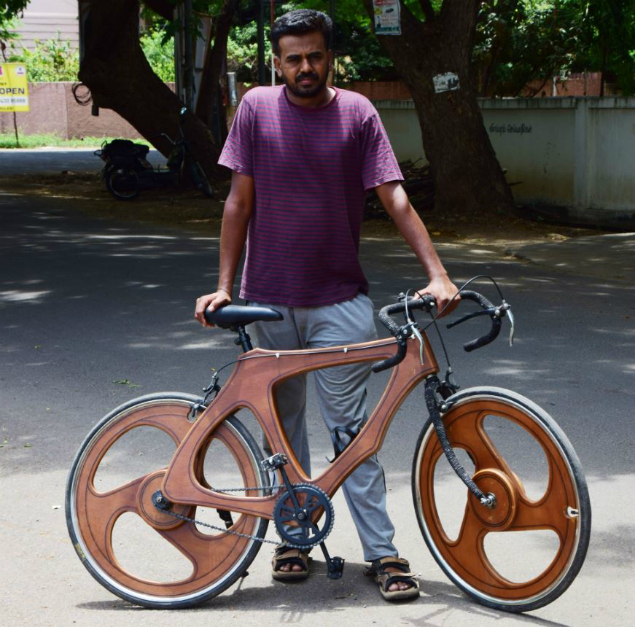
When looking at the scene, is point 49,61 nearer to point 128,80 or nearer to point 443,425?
point 128,80

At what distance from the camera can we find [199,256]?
12.3 m

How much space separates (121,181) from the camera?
63.3 feet

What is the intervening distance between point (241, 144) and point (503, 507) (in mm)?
1493

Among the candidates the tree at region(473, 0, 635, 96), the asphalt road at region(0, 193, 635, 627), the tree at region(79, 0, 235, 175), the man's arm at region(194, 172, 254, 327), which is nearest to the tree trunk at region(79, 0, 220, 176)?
the tree at region(79, 0, 235, 175)

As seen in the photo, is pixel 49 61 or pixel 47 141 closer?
pixel 47 141

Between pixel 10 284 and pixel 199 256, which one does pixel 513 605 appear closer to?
pixel 10 284

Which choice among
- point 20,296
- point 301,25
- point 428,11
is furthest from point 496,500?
point 428,11

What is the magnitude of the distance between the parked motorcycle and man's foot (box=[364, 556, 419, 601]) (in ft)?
51.2

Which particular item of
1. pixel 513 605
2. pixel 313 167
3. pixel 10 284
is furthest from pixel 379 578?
pixel 10 284

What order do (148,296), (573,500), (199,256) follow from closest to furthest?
(573,500) < (148,296) < (199,256)

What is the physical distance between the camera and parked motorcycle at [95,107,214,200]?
755 inches

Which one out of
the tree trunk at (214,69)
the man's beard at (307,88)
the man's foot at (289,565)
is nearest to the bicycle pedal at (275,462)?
the man's foot at (289,565)

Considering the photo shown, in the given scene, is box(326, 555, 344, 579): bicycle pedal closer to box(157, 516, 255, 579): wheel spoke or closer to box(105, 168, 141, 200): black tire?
box(157, 516, 255, 579): wheel spoke

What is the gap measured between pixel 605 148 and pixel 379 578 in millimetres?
12477
